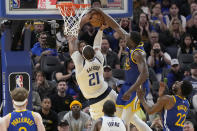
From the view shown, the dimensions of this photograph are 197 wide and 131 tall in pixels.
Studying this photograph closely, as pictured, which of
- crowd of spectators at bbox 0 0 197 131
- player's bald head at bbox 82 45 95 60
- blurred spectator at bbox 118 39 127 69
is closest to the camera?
player's bald head at bbox 82 45 95 60

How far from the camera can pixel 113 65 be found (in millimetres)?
14930

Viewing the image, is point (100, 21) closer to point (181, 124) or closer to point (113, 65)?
point (181, 124)

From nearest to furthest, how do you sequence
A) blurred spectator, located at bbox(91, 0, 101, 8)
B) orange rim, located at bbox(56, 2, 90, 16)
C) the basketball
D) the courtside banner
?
1. the basketball
2. orange rim, located at bbox(56, 2, 90, 16)
3. the courtside banner
4. blurred spectator, located at bbox(91, 0, 101, 8)

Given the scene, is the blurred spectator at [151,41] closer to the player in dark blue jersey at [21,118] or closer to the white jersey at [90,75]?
the white jersey at [90,75]

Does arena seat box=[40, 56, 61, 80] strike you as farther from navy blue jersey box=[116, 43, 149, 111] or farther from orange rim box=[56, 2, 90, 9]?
navy blue jersey box=[116, 43, 149, 111]

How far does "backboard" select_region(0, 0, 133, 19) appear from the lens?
33.9ft

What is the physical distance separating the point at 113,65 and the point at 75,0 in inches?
173

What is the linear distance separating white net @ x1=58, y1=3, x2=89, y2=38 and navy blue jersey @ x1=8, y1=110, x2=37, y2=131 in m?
2.50

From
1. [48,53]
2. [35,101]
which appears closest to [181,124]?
[35,101]

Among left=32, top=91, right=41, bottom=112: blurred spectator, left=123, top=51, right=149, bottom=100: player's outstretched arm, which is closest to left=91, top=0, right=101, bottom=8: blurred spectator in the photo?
left=123, top=51, right=149, bottom=100: player's outstretched arm

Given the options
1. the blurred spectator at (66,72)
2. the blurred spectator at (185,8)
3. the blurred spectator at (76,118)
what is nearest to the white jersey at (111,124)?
the blurred spectator at (76,118)

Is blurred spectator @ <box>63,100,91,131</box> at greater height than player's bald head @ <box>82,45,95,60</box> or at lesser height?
lesser

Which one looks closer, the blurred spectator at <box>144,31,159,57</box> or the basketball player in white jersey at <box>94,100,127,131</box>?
the basketball player in white jersey at <box>94,100,127,131</box>

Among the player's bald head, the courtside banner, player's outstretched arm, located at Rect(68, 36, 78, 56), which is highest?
player's outstretched arm, located at Rect(68, 36, 78, 56)
